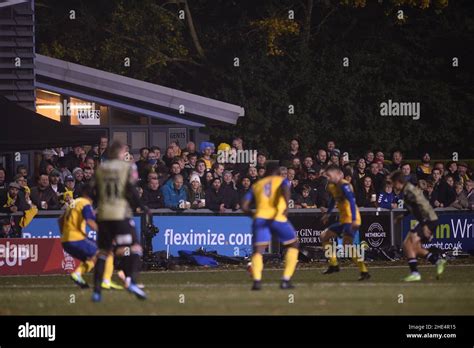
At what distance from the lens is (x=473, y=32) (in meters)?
→ 44.4

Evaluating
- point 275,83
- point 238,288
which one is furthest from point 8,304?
point 275,83

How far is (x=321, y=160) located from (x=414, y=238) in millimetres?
7714

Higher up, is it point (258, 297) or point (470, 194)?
point (470, 194)

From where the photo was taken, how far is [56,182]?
28.1m

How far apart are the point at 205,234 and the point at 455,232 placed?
6.00 m

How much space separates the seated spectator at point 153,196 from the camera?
2809 cm

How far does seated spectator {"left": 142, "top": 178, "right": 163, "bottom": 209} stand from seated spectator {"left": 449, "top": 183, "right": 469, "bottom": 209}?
275 inches

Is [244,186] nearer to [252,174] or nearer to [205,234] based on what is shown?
[252,174]

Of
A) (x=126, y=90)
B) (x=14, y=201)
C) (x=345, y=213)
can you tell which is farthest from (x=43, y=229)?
(x=126, y=90)

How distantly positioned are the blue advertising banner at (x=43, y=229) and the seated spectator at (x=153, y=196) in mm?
1431

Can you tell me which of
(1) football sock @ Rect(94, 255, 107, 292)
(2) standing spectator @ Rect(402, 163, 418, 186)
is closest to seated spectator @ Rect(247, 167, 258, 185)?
(2) standing spectator @ Rect(402, 163, 418, 186)

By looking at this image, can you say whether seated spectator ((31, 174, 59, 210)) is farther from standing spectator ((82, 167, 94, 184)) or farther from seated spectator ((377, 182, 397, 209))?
seated spectator ((377, 182, 397, 209))

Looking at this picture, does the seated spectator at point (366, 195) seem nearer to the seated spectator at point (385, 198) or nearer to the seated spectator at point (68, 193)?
the seated spectator at point (385, 198)

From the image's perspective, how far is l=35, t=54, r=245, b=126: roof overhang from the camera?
3531cm
